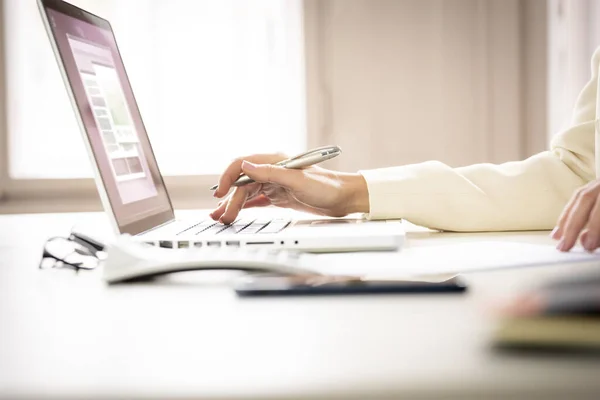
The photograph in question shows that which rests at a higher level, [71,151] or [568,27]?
[568,27]

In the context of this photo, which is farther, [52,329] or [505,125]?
[505,125]

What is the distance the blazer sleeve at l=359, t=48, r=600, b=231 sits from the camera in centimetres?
109

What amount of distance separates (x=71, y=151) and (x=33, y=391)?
8.60ft

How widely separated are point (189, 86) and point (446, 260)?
222 cm

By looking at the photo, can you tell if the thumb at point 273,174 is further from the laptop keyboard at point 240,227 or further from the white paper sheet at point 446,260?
the white paper sheet at point 446,260

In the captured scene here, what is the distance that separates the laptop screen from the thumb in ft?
0.52

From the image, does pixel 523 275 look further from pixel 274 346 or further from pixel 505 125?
pixel 505 125

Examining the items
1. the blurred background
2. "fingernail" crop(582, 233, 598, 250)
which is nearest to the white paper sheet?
"fingernail" crop(582, 233, 598, 250)

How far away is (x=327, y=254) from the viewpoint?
2.60 ft

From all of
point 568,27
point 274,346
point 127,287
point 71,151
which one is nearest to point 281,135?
point 71,151

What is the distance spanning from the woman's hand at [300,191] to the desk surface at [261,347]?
0.47 metres

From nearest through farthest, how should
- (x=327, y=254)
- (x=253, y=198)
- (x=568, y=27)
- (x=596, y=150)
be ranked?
(x=327, y=254) → (x=596, y=150) → (x=253, y=198) → (x=568, y=27)

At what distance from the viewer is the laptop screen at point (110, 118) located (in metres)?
0.88

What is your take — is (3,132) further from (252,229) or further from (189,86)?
(252,229)
